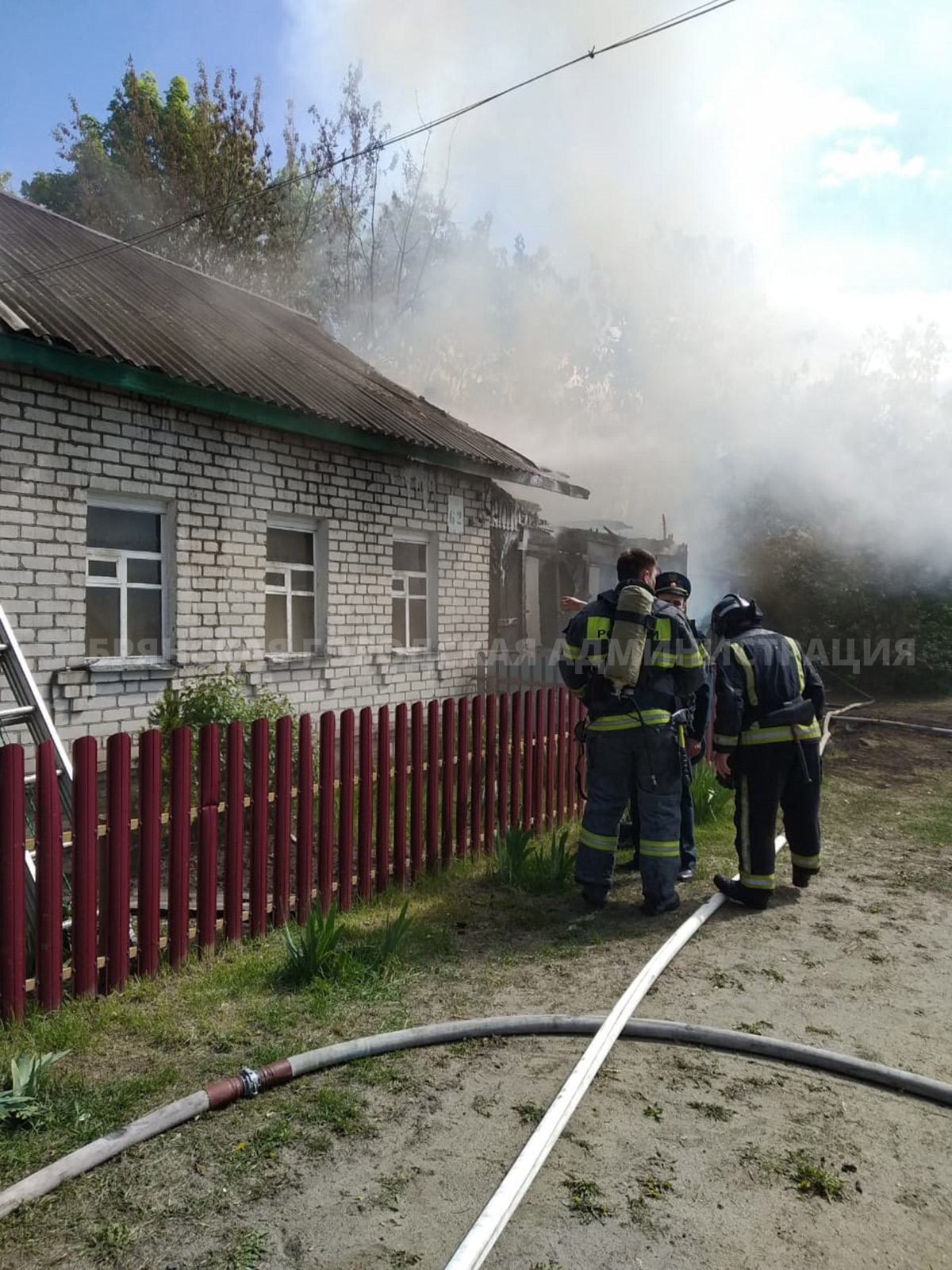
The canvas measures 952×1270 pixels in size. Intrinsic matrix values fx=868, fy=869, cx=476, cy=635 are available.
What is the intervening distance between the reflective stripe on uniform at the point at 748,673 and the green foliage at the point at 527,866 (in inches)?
48.9

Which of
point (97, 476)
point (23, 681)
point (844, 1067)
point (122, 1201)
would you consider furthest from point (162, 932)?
point (97, 476)

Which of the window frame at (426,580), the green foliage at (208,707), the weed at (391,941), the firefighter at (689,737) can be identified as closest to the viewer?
the weed at (391,941)

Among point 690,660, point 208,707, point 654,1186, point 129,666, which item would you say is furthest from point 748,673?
point 129,666

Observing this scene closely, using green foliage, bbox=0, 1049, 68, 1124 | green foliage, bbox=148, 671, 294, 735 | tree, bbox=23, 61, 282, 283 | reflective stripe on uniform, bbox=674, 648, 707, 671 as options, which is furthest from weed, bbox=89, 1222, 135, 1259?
tree, bbox=23, 61, 282, 283

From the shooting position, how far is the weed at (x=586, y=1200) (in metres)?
2.10

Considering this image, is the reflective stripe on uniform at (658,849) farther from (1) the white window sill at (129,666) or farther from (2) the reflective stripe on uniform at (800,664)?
(1) the white window sill at (129,666)

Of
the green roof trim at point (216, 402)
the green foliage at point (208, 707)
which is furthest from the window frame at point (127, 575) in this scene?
the green roof trim at point (216, 402)

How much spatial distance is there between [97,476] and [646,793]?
4698 millimetres

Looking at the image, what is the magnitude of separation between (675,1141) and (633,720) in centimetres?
218

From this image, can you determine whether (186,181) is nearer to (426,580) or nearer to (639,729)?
(426,580)

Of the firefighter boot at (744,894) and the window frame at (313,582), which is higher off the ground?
the window frame at (313,582)

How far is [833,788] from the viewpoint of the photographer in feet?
25.8

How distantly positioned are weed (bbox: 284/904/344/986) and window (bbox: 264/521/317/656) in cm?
468

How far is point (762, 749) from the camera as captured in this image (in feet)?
15.0
